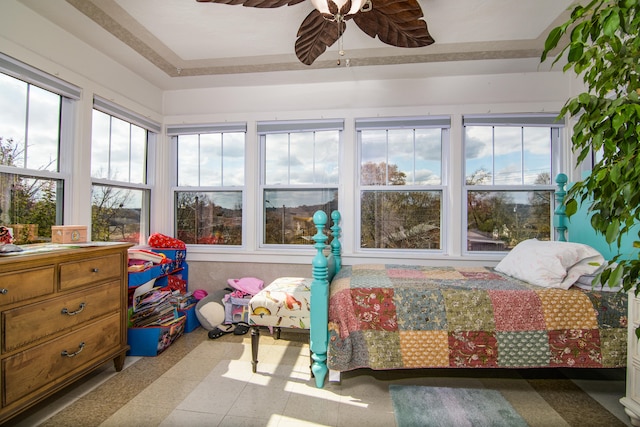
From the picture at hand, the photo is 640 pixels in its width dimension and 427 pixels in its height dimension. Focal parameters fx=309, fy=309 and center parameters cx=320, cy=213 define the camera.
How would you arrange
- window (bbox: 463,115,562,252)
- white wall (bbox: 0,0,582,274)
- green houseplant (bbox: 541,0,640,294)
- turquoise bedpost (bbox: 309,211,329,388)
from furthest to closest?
window (bbox: 463,115,562,252), white wall (bbox: 0,0,582,274), turquoise bedpost (bbox: 309,211,329,388), green houseplant (bbox: 541,0,640,294)

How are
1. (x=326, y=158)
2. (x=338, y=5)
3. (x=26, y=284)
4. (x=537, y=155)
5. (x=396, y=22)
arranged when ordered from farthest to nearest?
(x=326, y=158), (x=537, y=155), (x=396, y=22), (x=26, y=284), (x=338, y=5)

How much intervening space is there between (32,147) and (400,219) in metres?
3.07

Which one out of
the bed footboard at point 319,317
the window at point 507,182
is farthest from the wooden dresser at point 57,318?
the window at point 507,182

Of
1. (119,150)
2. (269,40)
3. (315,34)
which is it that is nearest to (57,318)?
(119,150)

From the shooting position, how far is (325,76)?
9.86 ft

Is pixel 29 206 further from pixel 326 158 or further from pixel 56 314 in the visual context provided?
pixel 326 158

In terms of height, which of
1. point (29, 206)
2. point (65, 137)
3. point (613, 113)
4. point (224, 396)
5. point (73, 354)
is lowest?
point (224, 396)

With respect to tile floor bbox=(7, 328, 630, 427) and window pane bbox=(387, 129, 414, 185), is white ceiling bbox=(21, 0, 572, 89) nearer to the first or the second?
window pane bbox=(387, 129, 414, 185)

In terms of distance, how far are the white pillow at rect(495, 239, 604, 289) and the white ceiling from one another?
5.21ft

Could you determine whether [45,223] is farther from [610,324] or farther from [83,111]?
[610,324]

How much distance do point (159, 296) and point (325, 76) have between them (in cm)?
253

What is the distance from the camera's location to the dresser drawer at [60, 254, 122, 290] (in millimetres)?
1772

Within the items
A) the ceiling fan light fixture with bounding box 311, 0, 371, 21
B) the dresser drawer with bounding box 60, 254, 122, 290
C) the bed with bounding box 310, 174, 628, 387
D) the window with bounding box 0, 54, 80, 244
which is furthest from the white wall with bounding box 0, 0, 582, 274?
the ceiling fan light fixture with bounding box 311, 0, 371, 21

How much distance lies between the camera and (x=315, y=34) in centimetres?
185
